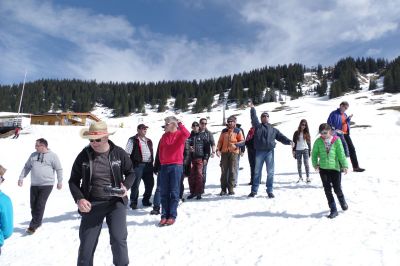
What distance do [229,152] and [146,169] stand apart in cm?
257

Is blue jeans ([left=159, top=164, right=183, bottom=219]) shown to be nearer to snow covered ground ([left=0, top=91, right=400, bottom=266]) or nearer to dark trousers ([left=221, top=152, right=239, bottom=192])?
snow covered ground ([left=0, top=91, right=400, bottom=266])

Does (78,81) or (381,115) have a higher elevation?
(78,81)

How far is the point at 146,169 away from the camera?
29.4ft

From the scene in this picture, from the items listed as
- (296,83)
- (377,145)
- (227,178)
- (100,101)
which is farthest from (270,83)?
(227,178)

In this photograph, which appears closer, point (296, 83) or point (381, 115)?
point (381, 115)

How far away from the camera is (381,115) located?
38875 millimetres

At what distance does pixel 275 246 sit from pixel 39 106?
158m

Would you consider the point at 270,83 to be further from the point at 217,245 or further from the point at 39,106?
the point at 217,245

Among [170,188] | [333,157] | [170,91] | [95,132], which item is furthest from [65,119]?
[170,91]

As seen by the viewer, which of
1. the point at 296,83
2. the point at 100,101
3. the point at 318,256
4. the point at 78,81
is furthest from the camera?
the point at 78,81

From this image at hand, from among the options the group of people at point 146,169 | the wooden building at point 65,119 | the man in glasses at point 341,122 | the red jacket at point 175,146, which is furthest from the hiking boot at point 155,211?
the wooden building at point 65,119

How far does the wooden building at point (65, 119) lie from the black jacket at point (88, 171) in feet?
210

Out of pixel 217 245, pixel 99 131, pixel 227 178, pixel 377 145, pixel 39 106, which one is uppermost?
pixel 39 106

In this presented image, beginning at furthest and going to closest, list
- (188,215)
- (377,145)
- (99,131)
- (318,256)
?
(377,145) < (188,215) < (318,256) < (99,131)
